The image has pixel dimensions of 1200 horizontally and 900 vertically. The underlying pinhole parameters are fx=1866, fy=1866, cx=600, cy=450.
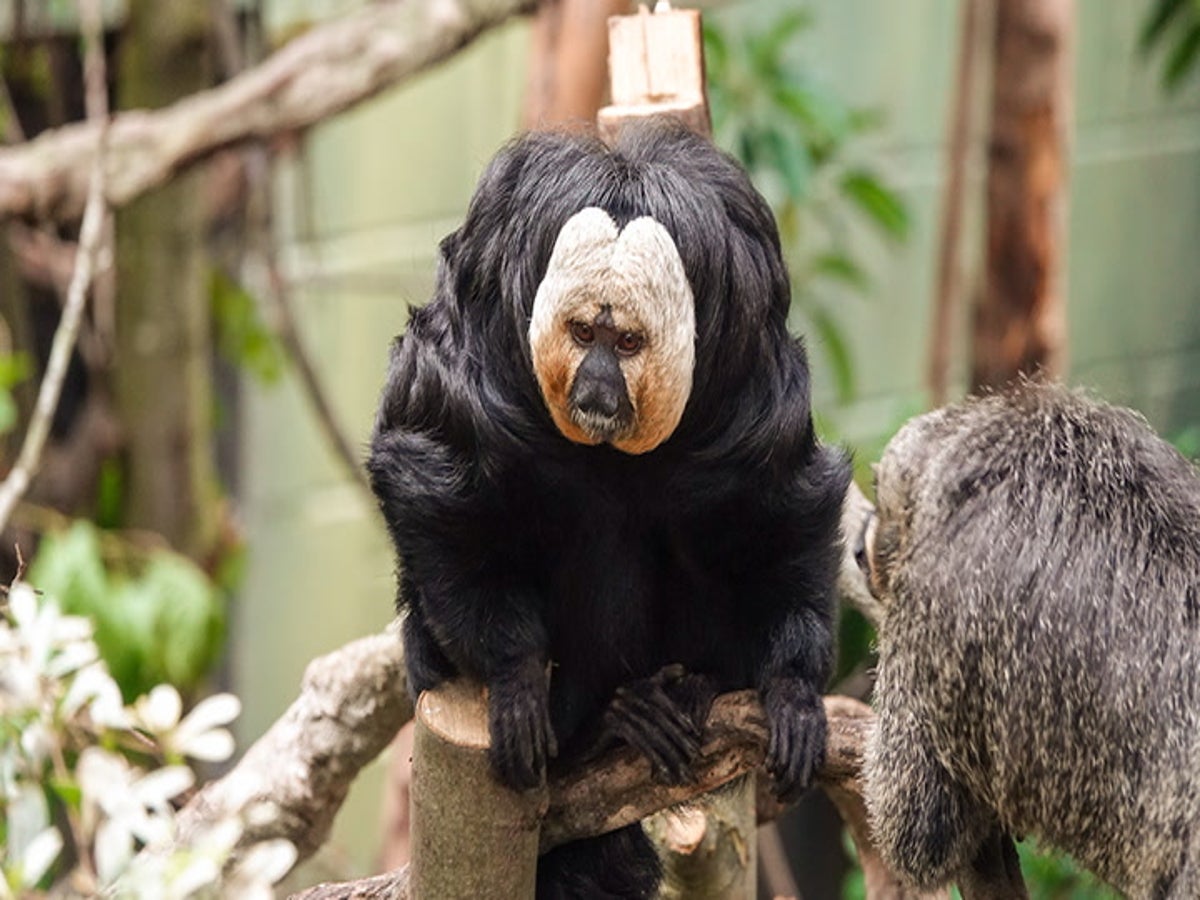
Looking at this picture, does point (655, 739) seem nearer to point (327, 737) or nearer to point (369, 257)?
point (327, 737)

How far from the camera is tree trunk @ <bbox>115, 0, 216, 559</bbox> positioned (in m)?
4.66

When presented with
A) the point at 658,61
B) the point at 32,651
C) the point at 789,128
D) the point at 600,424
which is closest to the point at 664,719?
the point at 600,424

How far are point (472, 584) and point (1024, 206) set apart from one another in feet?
10.4

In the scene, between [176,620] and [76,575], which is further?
[176,620]

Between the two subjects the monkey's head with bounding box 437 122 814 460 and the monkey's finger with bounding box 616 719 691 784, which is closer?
the monkey's head with bounding box 437 122 814 460

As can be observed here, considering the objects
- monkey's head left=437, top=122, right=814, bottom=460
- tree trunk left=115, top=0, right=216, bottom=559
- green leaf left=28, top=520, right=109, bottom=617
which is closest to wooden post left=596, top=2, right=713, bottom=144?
monkey's head left=437, top=122, right=814, bottom=460

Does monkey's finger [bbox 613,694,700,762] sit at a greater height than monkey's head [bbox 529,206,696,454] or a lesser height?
lesser

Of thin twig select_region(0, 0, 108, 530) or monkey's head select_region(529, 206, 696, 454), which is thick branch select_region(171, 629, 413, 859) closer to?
thin twig select_region(0, 0, 108, 530)

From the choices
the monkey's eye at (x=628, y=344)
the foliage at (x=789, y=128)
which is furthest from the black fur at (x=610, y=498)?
the foliage at (x=789, y=128)

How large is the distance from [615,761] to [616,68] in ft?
3.70

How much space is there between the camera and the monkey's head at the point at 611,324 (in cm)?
208

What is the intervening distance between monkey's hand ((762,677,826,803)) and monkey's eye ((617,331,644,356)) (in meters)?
0.51

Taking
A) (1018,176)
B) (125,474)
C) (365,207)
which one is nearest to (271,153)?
(365,207)

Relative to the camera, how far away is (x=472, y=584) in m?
2.31
